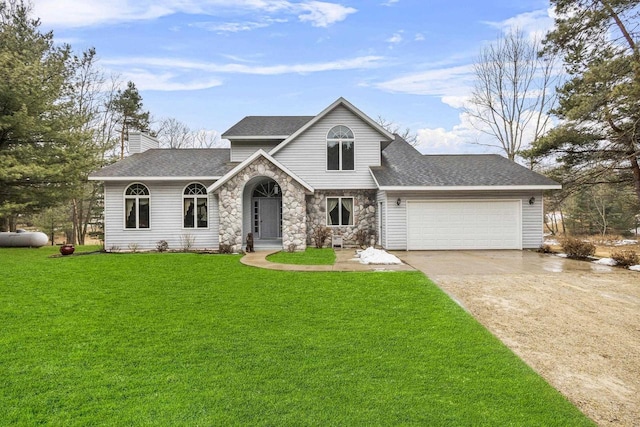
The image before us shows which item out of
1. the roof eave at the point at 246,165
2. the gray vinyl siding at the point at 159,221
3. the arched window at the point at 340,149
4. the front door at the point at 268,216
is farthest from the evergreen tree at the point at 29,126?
the arched window at the point at 340,149

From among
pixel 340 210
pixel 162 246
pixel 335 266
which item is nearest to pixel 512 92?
pixel 340 210

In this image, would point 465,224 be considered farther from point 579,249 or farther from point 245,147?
point 245,147

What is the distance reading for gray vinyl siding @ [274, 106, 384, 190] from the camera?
1662 cm

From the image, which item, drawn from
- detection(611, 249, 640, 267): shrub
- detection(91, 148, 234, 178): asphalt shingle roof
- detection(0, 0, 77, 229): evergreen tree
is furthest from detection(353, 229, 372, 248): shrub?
detection(0, 0, 77, 229): evergreen tree

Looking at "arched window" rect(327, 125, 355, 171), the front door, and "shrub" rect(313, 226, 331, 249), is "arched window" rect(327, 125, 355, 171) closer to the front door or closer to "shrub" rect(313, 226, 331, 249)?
"shrub" rect(313, 226, 331, 249)

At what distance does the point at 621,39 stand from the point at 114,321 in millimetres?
18388

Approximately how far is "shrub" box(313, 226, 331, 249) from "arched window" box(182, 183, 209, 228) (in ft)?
15.3

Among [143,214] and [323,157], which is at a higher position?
[323,157]

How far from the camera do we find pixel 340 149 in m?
16.7

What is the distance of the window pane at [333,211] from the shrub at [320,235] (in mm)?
440

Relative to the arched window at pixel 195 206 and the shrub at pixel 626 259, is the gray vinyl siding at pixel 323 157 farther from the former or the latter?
the shrub at pixel 626 259

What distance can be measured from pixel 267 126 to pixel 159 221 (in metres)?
6.95

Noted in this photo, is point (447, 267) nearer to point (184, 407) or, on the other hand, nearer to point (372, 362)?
point (372, 362)

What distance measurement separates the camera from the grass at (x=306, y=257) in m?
11.9
